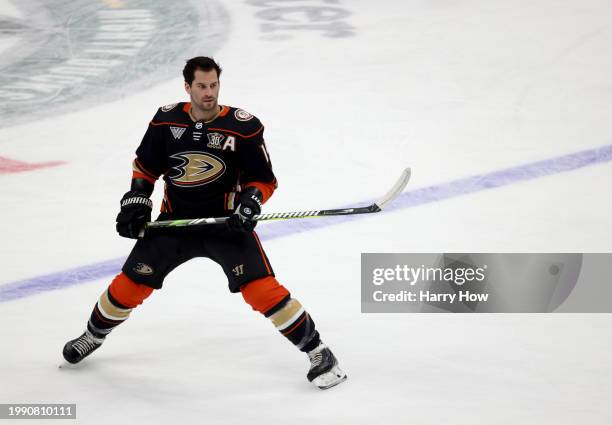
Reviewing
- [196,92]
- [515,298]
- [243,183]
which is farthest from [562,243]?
[196,92]

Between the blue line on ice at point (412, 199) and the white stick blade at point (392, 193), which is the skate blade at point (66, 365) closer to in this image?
the blue line on ice at point (412, 199)

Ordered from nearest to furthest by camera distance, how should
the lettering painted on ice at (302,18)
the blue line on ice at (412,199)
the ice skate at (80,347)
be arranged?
the ice skate at (80,347) → the blue line on ice at (412,199) → the lettering painted on ice at (302,18)

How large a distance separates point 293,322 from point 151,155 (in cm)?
84

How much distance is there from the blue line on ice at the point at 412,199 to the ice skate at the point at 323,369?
55.0 inches

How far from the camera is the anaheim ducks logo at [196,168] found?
3752 mm

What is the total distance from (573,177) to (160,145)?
9.47 ft

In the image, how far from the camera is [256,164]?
3807 millimetres

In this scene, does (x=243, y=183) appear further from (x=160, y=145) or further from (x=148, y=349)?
(x=148, y=349)

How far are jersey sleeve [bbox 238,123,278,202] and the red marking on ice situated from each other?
2503mm

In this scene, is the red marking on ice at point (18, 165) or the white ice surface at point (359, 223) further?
the red marking on ice at point (18, 165)

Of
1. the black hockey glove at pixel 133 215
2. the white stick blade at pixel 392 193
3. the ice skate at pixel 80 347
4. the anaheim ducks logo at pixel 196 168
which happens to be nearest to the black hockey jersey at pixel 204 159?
the anaheim ducks logo at pixel 196 168

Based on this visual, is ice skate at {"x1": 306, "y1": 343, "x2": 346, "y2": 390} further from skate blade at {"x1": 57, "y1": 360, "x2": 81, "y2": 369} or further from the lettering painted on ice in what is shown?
the lettering painted on ice

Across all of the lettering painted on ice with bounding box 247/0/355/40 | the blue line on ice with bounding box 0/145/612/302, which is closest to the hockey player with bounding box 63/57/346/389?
the blue line on ice with bounding box 0/145/612/302

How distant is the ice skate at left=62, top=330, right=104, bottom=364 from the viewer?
12.9 ft
